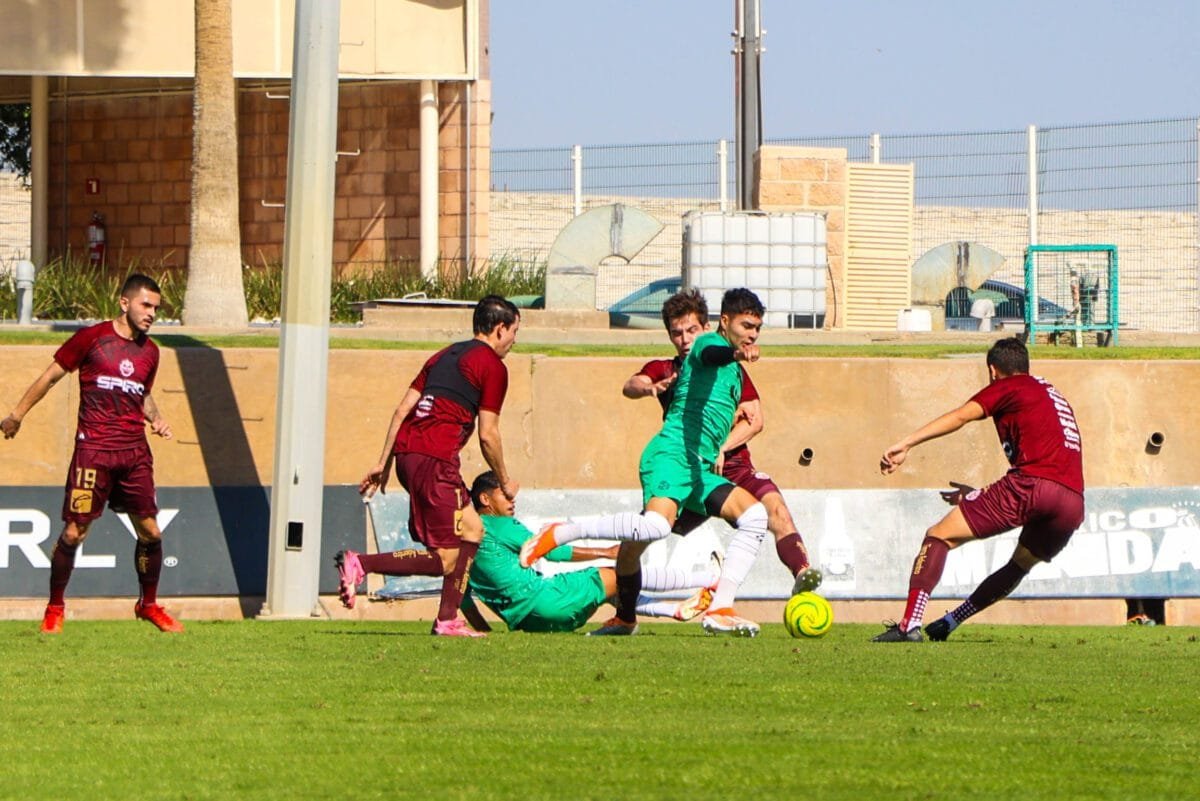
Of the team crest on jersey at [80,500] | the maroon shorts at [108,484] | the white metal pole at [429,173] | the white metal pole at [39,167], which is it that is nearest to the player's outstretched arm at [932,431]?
the maroon shorts at [108,484]

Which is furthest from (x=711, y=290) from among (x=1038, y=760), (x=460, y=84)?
(x=1038, y=760)

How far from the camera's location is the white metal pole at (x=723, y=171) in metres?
27.0

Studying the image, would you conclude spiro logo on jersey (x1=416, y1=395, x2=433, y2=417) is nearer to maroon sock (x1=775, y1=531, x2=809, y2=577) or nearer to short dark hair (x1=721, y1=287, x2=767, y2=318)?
short dark hair (x1=721, y1=287, x2=767, y2=318)

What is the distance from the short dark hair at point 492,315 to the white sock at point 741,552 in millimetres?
1741

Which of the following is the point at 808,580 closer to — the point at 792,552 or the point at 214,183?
the point at 792,552

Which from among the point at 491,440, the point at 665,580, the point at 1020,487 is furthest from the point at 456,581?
the point at 1020,487

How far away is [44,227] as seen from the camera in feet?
104

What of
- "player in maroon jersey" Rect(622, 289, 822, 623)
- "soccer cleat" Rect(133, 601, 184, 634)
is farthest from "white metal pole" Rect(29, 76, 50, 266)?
"player in maroon jersey" Rect(622, 289, 822, 623)

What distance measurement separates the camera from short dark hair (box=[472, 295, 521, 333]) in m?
11.2

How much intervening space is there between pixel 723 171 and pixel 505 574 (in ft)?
52.1

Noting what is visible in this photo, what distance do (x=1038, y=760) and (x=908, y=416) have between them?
9.76m

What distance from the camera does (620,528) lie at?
10781mm

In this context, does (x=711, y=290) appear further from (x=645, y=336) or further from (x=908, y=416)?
(x=908, y=416)

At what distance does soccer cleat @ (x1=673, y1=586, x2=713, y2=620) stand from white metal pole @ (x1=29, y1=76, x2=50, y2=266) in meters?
21.8
